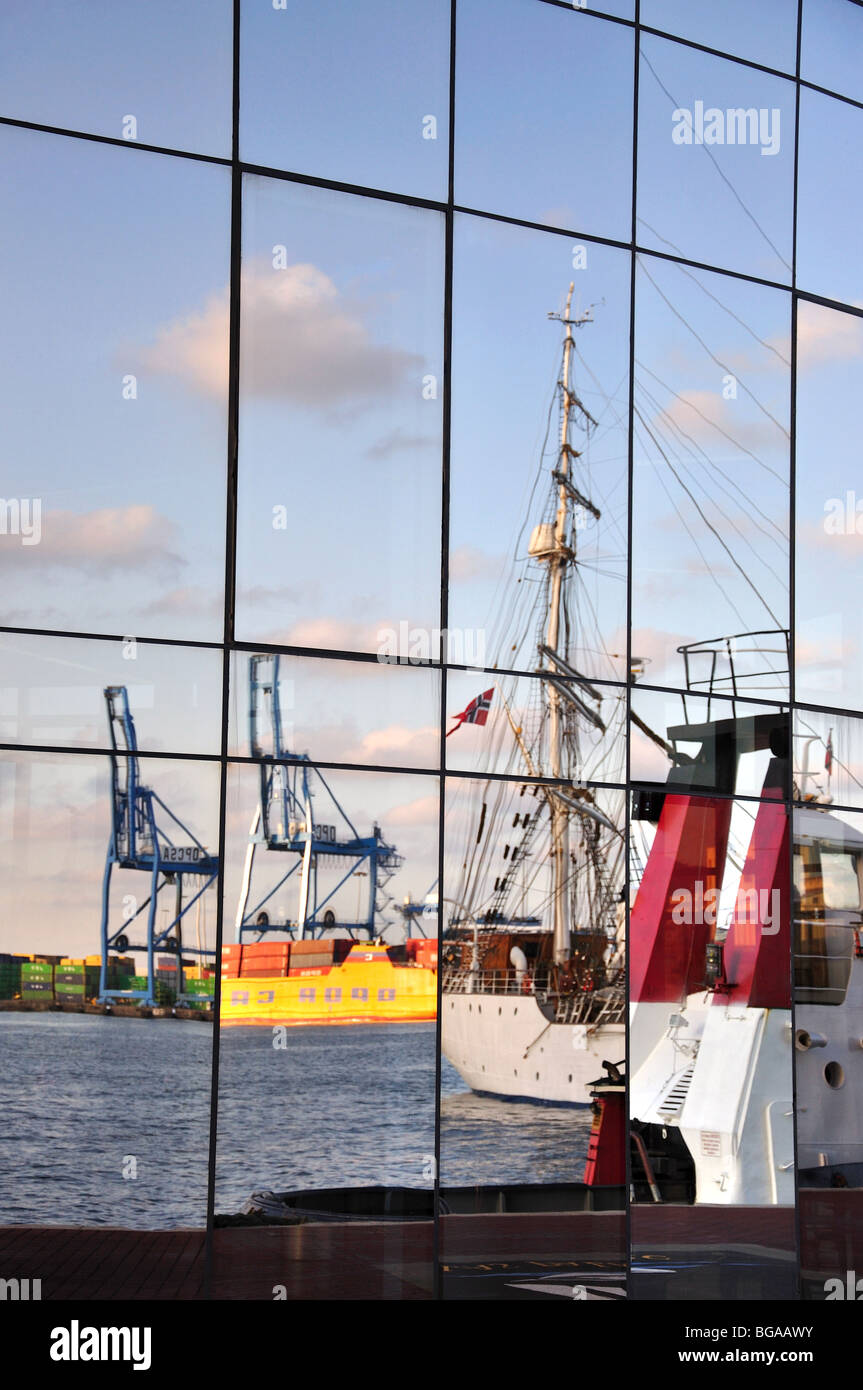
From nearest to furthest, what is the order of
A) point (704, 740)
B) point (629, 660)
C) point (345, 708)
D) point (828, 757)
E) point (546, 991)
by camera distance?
point (345, 708) → point (546, 991) → point (629, 660) → point (704, 740) → point (828, 757)

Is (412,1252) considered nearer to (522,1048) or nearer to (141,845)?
(522,1048)

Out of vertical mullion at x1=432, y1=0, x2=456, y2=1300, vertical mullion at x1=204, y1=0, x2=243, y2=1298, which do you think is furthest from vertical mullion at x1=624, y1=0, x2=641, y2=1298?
vertical mullion at x1=204, y1=0, x2=243, y2=1298

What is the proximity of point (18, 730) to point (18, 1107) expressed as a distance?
6.81ft

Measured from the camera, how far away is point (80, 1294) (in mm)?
8469

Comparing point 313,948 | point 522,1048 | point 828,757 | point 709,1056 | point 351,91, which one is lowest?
point 709,1056

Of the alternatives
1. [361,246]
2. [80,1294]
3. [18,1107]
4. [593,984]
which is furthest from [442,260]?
[80,1294]

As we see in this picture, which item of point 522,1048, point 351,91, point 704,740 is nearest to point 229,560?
point 351,91

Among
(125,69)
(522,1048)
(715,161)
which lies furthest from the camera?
(715,161)

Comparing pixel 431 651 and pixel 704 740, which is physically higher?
pixel 431 651

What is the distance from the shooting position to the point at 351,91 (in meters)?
9.89

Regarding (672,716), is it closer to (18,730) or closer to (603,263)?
(603,263)

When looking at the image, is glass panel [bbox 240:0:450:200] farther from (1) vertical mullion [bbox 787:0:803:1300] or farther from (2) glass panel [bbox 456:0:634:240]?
(1) vertical mullion [bbox 787:0:803:1300]

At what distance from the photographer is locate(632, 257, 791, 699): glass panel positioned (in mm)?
10766

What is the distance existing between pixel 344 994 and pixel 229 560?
2.75m
